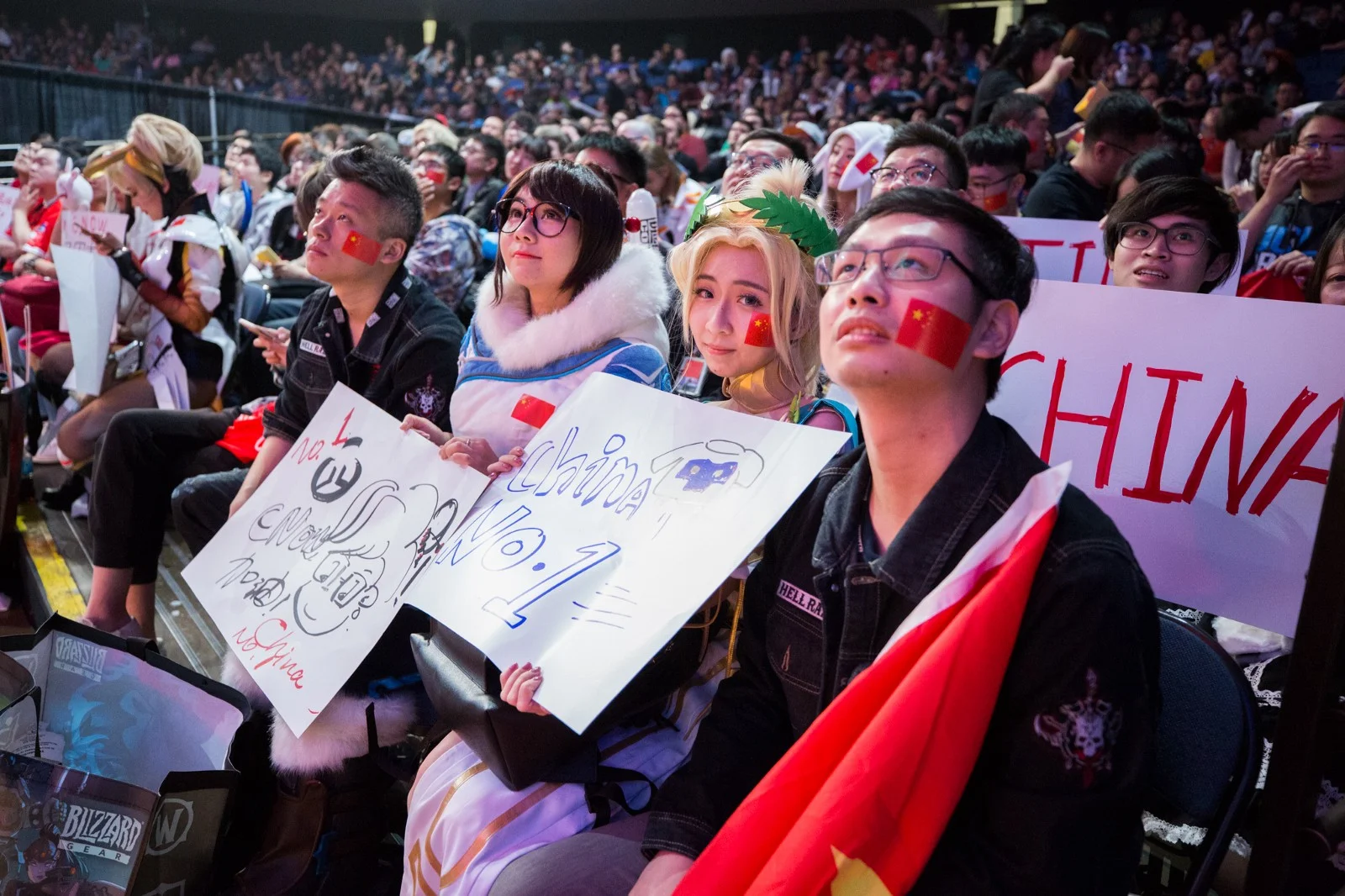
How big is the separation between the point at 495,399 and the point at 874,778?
1400 millimetres

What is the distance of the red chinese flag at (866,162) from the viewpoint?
14.9 ft

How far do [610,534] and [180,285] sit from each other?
3.22m

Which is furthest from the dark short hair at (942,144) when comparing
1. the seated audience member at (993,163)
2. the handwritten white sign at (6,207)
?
the handwritten white sign at (6,207)

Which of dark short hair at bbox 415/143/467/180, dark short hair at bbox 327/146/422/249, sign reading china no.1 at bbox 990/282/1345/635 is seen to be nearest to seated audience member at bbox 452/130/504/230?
dark short hair at bbox 415/143/467/180

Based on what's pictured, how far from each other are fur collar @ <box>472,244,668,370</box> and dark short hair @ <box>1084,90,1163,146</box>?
255 centimetres

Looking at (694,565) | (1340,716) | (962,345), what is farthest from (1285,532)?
(694,565)

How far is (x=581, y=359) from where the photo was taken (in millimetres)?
2281

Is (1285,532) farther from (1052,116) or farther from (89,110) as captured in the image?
(89,110)

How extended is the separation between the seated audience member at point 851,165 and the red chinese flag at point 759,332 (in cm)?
261

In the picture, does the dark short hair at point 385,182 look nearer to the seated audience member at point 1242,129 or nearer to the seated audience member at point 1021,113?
the seated audience member at point 1021,113

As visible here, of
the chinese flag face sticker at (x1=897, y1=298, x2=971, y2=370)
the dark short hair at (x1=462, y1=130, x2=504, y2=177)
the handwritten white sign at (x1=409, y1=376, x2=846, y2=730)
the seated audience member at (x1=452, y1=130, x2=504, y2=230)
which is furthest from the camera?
the dark short hair at (x1=462, y1=130, x2=504, y2=177)

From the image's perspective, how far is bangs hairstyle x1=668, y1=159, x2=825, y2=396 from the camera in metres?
1.95

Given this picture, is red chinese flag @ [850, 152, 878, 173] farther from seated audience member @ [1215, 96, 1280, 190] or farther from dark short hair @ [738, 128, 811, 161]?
seated audience member @ [1215, 96, 1280, 190]

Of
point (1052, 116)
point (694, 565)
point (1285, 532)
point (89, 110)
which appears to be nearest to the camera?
point (694, 565)
